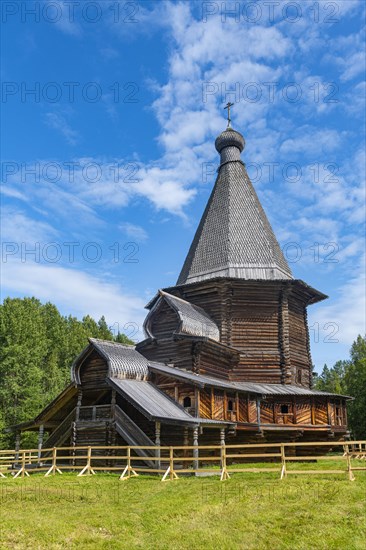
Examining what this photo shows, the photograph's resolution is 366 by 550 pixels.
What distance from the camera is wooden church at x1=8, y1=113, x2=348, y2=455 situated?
61.5 feet

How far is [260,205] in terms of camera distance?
102 ft

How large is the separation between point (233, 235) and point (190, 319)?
757 cm

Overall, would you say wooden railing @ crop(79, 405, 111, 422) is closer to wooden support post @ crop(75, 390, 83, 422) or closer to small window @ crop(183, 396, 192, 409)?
wooden support post @ crop(75, 390, 83, 422)

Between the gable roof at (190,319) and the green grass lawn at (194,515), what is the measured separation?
9.14 m

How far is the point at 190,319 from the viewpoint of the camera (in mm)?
22672

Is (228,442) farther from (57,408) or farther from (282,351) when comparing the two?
(57,408)

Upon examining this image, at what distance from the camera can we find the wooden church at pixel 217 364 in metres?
18.7

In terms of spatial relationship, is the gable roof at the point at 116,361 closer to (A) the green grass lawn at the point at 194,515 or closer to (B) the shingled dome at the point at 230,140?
(A) the green grass lawn at the point at 194,515

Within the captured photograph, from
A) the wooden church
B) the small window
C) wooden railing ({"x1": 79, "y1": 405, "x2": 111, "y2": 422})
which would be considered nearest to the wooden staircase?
the wooden church

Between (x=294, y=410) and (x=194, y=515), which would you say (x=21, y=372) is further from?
(x=194, y=515)

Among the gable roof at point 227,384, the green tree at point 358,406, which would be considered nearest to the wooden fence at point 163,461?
the gable roof at point 227,384

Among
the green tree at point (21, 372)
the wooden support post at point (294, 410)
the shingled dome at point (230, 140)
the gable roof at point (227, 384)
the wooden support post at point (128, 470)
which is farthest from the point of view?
the green tree at point (21, 372)

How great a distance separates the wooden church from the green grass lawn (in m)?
4.24

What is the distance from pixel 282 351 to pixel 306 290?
4.04 meters
